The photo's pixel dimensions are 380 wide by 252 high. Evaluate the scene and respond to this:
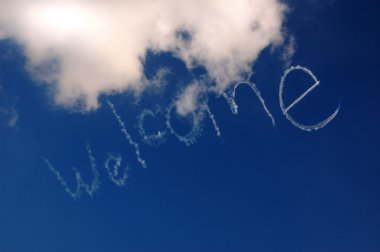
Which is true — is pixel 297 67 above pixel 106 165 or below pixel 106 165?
below

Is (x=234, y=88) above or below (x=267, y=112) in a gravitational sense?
above

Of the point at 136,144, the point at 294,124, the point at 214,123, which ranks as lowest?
the point at 294,124

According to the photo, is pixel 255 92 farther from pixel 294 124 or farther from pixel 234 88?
pixel 294 124

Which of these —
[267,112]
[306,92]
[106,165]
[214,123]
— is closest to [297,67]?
[306,92]

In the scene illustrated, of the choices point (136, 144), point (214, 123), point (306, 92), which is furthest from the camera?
point (136, 144)

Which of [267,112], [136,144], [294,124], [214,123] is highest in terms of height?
[136,144]

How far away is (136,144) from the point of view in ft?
41.1

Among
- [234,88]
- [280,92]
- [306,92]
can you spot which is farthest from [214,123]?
[306,92]

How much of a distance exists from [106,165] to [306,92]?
744 cm

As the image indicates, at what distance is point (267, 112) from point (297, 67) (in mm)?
1677

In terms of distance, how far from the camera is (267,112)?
1117 cm

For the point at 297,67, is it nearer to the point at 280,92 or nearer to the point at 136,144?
the point at 280,92

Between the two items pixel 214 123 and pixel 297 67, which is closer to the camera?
A: pixel 297 67

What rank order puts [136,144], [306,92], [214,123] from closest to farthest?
1. [306,92]
2. [214,123]
3. [136,144]
